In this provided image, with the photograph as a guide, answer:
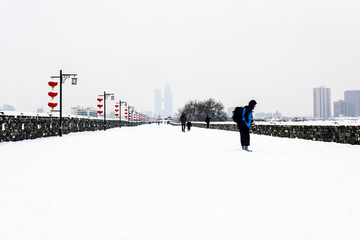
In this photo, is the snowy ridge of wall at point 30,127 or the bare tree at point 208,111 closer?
the snowy ridge of wall at point 30,127

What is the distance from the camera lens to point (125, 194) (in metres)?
4.90

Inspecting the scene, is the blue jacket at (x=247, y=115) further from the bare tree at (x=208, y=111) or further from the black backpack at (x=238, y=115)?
the bare tree at (x=208, y=111)

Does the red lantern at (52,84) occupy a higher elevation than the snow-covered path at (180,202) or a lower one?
higher

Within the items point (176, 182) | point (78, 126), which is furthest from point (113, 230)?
point (78, 126)

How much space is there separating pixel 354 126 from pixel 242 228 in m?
11.5

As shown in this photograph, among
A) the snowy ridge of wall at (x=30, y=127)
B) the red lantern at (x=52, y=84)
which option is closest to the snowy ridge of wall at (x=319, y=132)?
the snowy ridge of wall at (x=30, y=127)

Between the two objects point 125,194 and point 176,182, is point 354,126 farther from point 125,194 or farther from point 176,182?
point 125,194

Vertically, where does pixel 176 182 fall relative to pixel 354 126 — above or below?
below

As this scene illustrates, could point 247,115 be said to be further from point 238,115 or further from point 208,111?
point 208,111

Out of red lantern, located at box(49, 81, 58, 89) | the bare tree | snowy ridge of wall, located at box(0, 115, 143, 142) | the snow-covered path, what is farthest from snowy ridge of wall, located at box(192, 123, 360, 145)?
the bare tree

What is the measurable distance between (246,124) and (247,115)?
317 mm

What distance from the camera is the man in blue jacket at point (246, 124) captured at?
11125mm

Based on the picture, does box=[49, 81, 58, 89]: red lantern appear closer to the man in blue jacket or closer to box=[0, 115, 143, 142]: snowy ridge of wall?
box=[0, 115, 143, 142]: snowy ridge of wall

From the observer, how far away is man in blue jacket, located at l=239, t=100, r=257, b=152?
36.5 ft
